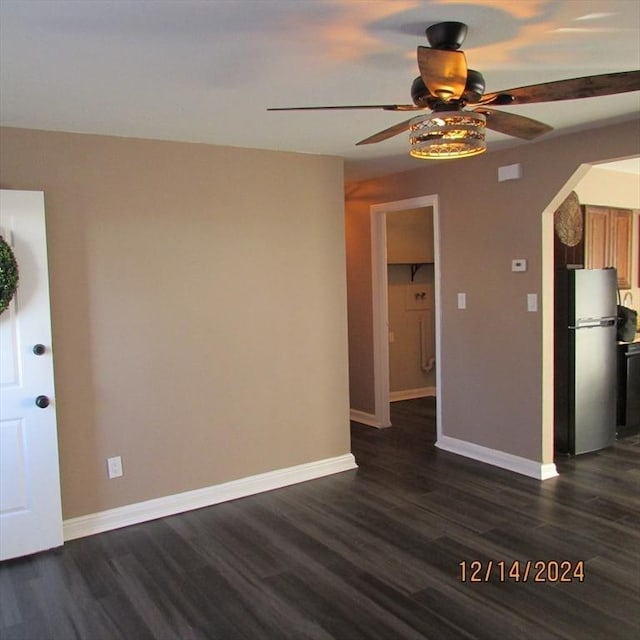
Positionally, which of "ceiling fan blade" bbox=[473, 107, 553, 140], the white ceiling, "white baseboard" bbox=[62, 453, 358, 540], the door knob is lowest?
"white baseboard" bbox=[62, 453, 358, 540]

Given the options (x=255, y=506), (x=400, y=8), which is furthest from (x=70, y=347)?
(x=400, y=8)

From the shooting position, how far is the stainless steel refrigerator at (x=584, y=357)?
4.56 m

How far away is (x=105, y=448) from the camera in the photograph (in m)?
3.57

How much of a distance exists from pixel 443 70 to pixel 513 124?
574mm

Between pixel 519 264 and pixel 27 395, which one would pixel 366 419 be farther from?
pixel 27 395

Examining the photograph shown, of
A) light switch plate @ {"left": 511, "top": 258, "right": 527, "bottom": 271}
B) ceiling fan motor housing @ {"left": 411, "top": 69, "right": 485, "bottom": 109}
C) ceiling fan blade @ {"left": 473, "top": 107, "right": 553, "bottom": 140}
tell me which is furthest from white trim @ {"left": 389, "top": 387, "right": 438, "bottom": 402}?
ceiling fan motor housing @ {"left": 411, "top": 69, "right": 485, "bottom": 109}

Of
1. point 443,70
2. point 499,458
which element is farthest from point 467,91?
point 499,458

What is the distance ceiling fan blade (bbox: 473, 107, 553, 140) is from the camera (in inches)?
85.3

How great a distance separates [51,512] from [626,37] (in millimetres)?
3545

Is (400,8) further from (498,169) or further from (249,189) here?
(498,169)

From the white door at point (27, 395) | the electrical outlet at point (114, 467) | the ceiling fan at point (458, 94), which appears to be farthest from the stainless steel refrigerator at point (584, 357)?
the white door at point (27, 395)

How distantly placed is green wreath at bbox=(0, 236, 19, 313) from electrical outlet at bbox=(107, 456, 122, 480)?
1.10 metres

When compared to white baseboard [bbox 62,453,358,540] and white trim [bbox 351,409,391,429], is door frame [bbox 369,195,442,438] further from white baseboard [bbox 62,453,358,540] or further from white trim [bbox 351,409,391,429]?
white baseboard [bbox 62,453,358,540]
